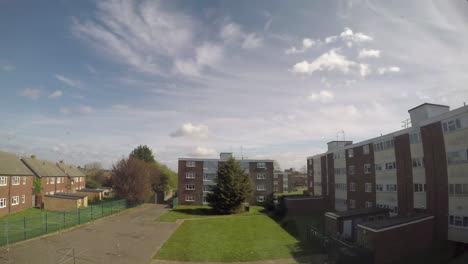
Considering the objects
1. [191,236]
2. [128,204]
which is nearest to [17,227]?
[191,236]

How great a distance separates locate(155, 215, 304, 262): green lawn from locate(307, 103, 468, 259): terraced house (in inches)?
212

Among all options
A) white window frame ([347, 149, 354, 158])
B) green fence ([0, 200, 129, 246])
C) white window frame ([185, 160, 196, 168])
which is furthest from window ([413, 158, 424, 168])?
white window frame ([185, 160, 196, 168])

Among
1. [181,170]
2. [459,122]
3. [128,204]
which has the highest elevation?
[459,122]

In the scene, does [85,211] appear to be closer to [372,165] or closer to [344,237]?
[344,237]

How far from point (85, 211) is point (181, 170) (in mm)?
22708

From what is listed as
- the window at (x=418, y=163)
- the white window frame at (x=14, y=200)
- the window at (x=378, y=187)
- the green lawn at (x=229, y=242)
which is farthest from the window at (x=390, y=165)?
the white window frame at (x=14, y=200)

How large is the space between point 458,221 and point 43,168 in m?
57.6

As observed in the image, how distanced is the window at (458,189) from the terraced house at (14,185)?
4468 centimetres

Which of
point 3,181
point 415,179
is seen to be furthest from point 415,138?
point 3,181

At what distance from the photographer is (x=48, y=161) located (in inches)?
2333

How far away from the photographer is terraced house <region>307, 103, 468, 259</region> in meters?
19.7

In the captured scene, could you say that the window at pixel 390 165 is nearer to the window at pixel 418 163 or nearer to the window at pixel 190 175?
the window at pixel 418 163

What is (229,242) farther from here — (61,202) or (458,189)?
(61,202)

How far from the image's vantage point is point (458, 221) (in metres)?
19.8
